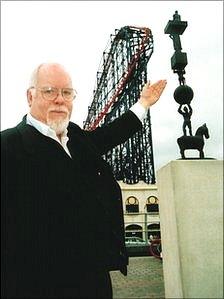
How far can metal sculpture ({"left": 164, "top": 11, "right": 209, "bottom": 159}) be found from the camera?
10.2 ft

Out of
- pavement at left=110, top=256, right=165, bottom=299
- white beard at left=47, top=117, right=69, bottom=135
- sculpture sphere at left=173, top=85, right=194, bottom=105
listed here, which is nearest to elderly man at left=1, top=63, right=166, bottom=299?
white beard at left=47, top=117, right=69, bottom=135

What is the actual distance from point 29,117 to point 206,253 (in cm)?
166

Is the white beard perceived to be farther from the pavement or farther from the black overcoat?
the pavement

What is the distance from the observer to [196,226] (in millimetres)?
2561

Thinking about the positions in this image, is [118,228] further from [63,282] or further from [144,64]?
[144,64]

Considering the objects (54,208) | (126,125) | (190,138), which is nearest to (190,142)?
(190,138)

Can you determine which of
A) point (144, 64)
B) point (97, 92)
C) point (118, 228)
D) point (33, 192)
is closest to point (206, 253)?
point (118, 228)

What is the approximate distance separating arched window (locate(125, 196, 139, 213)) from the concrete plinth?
28142 millimetres

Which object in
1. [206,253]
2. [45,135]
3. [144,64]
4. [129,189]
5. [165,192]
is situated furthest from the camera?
[129,189]

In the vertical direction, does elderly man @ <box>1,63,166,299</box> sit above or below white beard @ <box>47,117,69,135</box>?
below

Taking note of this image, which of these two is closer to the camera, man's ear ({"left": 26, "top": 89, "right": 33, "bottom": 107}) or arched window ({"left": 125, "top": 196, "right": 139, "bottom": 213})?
man's ear ({"left": 26, "top": 89, "right": 33, "bottom": 107})

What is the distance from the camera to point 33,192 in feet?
5.58

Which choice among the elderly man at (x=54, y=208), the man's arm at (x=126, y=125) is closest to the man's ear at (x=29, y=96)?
the elderly man at (x=54, y=208)

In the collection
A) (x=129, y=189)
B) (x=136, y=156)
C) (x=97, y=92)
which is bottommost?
(x=129, y=189)
